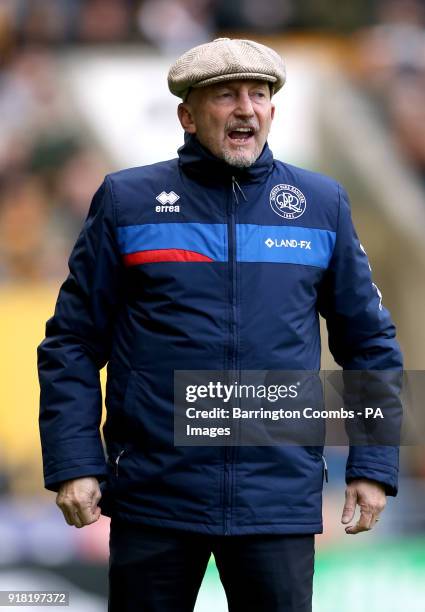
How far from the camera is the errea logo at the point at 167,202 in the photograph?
3266mm

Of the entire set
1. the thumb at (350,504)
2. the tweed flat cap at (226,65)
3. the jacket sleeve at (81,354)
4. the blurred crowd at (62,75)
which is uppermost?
the blurred crowd at (62,75)

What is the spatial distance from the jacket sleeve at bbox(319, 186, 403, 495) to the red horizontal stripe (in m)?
0.35

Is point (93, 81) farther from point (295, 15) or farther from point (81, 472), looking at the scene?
point (81, 472)

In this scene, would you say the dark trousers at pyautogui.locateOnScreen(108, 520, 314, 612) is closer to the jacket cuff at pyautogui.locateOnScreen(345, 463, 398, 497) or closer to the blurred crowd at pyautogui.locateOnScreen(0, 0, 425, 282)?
the jacket cuff at pyautogui.locateOnScreen(345, 463, 398, 497)

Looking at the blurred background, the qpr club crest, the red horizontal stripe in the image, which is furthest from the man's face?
the blurred background

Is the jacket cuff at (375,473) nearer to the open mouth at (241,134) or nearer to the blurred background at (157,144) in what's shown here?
the open mouth at (241,134)

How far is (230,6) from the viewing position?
581 cm

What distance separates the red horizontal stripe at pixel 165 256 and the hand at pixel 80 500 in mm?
527

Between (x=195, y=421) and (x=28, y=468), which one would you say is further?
(x=28, y=468)

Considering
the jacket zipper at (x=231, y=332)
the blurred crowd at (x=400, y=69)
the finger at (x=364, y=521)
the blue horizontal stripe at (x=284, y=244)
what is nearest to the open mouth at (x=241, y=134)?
the jacket zipper at (x=231, y=332)

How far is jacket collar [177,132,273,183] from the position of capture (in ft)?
10.7

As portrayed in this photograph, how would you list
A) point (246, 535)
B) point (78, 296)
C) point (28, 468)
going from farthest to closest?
1. point (28, 468)
2. point (78, 296)
3. point (246, 535)

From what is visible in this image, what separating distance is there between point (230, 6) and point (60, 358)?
2963mm

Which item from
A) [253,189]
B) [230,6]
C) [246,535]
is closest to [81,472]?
[246,535]
